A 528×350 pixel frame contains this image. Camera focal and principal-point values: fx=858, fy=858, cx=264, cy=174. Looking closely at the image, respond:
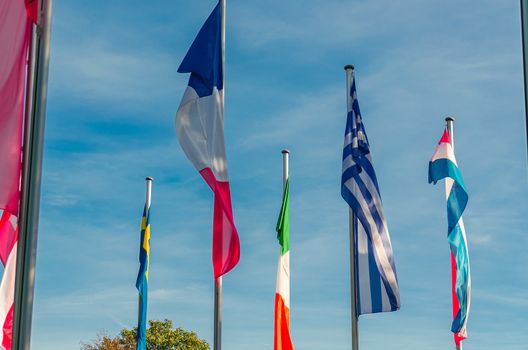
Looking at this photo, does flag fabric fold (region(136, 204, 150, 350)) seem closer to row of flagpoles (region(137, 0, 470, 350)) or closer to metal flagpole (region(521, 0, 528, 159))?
row of flagpoles (region(137, 0, 470, 350))

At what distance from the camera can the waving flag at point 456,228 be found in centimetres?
1822

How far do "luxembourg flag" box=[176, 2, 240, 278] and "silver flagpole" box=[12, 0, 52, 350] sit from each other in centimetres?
349

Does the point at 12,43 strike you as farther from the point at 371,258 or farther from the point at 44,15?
the point at 371,258

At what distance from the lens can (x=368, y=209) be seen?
15.5m

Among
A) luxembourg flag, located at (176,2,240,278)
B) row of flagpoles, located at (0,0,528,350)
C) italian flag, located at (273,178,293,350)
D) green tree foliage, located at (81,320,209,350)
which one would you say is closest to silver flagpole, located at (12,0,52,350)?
row of flagpoles, located at (0,0,528,350)

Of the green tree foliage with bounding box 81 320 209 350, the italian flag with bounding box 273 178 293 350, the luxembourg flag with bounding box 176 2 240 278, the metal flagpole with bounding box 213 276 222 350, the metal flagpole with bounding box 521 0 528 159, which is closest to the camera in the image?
the metal flagpole with bounding box 521 0 528 159

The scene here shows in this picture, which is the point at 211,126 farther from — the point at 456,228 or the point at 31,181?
the point at 456,228

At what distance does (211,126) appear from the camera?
13492 mm

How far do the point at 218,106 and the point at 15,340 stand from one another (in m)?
5.79

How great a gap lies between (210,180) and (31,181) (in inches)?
152

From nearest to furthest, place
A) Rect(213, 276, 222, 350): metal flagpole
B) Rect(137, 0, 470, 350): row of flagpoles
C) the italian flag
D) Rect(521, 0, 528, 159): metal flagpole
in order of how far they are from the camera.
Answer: Rect(521, 0, 528, 159): metal flagpole → Rect(213, 276, 222, 350): metal flagpole → Rect(137, 0, 470, 350): row of flagpoles → the italian flag

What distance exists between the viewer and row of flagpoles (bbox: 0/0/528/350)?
9578 mm

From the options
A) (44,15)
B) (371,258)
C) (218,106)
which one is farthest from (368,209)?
(44,15)

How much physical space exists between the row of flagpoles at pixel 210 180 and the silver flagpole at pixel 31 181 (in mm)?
11
